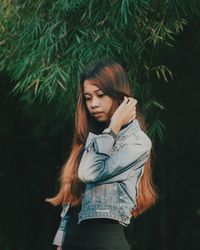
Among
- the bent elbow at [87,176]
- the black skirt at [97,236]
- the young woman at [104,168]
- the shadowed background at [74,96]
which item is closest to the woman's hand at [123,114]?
the young woman at [104,168]

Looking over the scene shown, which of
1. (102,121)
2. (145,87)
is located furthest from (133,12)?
(102,121)

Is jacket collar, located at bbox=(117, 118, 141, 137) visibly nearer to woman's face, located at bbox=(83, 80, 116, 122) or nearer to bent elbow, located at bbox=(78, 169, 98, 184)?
woman's face, located at bbox=(83, 80, 116, 122)

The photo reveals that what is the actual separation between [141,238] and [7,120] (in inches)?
63.7

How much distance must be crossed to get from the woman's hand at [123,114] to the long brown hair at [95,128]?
0.03 metres

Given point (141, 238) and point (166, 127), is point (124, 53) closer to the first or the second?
point (166, 127)

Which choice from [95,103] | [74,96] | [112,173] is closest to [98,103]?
[95,103]

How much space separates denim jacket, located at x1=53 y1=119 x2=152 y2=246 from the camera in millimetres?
2598

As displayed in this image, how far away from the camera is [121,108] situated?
2.68 meters

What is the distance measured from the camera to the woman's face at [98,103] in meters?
2.69

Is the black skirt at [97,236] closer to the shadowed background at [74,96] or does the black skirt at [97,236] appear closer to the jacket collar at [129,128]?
the jacket collar at [129,128]

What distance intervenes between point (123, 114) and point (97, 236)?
1.29 ft

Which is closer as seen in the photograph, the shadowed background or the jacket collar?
the jacket collar

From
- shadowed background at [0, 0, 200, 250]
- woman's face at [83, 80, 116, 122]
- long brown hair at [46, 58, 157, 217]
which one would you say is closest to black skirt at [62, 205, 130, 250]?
long brown hair at [46, 58, 157, 217]

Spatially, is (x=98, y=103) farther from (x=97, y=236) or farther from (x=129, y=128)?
(x=97, y=236)
